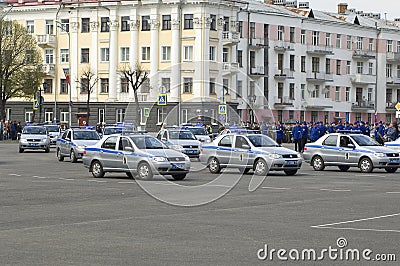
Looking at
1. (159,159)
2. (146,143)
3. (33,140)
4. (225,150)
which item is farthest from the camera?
(33,140)

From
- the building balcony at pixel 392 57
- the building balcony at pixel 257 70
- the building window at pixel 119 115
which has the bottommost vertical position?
the building window at pixel 119 115

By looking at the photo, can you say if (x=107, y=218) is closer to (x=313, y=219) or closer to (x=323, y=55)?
(x=313, y=219)

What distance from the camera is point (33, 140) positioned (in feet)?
175

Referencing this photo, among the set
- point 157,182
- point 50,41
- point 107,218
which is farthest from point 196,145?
point 50,41

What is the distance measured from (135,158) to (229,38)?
60326mm

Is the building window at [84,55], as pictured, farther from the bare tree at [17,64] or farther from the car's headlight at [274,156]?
the car's headlight at [274,156]

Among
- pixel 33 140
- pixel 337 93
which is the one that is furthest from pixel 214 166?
pixel 337 93

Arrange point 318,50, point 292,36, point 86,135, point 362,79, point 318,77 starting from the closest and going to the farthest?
point 86,135
point 292,36
point 318,50
point 318,77
point 362,79

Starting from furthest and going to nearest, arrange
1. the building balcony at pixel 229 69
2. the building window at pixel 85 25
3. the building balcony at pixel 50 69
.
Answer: the building balcony at pixel 50 69
the building window at pixel 85 25
the building balcony at pixel 229 69

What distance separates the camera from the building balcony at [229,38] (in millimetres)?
87812

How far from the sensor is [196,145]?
146ft

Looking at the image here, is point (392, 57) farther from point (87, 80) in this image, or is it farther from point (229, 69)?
point (87, 80)

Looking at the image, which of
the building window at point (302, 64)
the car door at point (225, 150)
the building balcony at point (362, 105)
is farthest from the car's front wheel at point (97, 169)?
the building balcony at point (362, 105)

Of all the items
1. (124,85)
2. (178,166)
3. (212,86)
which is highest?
(124,85)
